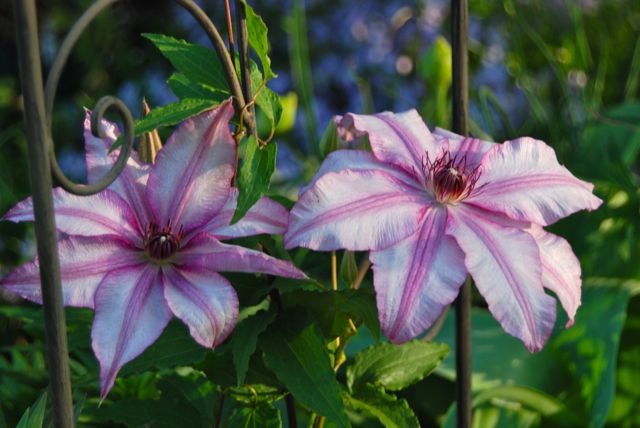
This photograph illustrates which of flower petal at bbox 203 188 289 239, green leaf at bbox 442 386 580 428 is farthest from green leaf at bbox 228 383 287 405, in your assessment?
green leaf at bbox 442 386 580 428

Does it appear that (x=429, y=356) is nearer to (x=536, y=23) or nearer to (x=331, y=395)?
(x=331, y=395)

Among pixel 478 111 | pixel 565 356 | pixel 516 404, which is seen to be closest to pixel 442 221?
pixel 516 404

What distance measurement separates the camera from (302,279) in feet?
1.66

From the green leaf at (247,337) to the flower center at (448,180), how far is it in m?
0.11

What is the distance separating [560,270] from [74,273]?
0.81ft

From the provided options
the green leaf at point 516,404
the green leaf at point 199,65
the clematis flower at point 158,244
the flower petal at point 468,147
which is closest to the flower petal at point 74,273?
the clematis flower at point 158,244

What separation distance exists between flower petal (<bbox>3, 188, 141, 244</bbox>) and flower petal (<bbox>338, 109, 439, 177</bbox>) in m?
0.13

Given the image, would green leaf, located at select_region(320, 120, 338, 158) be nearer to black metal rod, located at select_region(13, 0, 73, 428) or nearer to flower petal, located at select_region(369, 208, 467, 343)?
flower petal, located at select_region(369, 208, 467, 343)

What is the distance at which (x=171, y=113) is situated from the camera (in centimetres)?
50

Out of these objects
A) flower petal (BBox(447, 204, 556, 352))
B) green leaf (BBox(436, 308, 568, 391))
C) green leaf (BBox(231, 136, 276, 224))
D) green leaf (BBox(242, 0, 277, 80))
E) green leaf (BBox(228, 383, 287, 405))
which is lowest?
green leaf (BBox(436, 308, 568, 391))

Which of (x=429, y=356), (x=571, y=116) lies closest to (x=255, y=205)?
(x=429, y=356)

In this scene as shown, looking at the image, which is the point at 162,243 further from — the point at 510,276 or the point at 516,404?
the point at 516,404

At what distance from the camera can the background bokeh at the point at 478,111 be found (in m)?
1.03

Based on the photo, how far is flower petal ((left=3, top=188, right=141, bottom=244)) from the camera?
0.50m
